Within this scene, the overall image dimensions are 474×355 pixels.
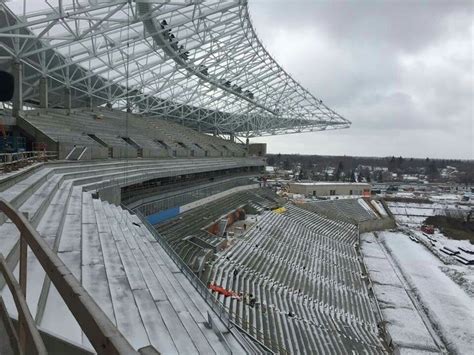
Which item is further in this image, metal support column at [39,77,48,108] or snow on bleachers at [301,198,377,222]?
snow on bleachers at [301,198,377,222]

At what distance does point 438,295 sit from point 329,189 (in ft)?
102

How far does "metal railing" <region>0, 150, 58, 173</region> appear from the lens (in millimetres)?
9080

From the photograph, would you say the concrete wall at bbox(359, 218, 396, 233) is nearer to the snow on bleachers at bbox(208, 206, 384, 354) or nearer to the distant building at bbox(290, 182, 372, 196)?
the distant building at bbox(290, 182, 372, 196)

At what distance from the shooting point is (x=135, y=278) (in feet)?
15.7

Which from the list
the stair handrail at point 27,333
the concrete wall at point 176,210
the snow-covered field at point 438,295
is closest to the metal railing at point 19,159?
the concrete wall at point 176,210

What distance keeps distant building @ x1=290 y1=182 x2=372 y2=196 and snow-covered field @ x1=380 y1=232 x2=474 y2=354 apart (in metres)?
16.5

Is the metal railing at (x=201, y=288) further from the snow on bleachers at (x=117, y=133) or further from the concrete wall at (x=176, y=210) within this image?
the snow on bleachers at (x=117, y=133)

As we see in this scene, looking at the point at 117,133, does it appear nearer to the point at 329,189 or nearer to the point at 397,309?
the point at 397,309

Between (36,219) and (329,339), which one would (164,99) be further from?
(36,219)

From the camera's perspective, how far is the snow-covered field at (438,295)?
55.5ft

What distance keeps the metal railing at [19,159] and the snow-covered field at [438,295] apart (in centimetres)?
1681

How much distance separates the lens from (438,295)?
73.0 ft

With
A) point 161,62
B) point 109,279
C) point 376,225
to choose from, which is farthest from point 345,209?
point 109,279

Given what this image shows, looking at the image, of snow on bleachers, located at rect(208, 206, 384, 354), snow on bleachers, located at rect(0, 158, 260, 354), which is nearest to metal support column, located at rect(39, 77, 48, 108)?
snow on bleachers, located at rect(208, 206, 384, 354)
